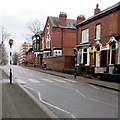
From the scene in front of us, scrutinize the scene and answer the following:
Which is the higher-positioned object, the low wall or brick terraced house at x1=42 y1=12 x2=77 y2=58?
brick terraced house at x1=42 y1=12 x2=77 y2=58

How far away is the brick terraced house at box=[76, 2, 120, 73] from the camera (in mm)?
18828

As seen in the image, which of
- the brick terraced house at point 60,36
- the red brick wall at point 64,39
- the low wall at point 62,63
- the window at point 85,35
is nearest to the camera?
the window at point 85,35

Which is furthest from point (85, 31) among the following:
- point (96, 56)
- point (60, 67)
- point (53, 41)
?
point (53, 41)

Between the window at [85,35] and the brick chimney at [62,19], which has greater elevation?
the brick chimney at [62,19]

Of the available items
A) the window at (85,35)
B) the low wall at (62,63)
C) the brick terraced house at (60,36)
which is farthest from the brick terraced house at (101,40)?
the brick terraced house at (60,36)

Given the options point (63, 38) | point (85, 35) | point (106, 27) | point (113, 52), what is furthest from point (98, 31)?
point (63, 38)

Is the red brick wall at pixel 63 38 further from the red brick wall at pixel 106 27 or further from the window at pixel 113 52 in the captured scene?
the window at pixel 113 52

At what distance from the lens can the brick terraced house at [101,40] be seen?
Result: 1883cm

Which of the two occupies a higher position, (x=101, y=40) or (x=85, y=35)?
(x=85, y=35)

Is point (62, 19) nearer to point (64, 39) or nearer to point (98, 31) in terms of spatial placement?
point (64, 39)

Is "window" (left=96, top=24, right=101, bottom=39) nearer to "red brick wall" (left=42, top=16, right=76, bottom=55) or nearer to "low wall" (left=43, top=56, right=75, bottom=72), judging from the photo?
"low wall" (left=43, top=56, right=75, bottom=72)

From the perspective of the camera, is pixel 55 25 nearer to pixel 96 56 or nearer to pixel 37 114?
pixel 96 56

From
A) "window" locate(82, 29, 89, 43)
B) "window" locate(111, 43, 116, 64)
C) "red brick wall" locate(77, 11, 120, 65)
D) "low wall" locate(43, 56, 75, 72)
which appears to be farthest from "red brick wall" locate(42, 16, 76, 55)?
"window" locate(111, 43, 116, 64)

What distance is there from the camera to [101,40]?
2136 cm
